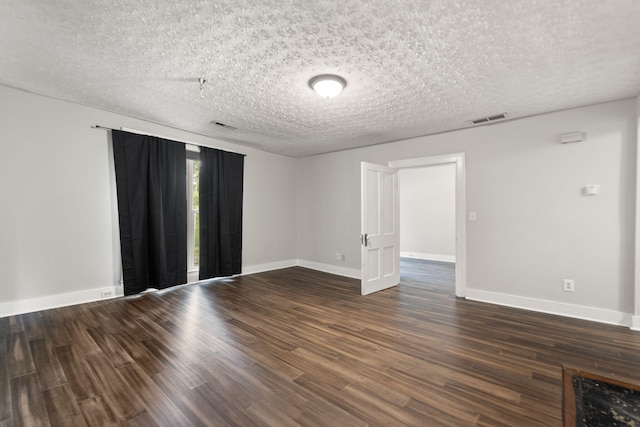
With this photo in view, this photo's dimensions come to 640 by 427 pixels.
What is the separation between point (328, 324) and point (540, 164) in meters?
3.39

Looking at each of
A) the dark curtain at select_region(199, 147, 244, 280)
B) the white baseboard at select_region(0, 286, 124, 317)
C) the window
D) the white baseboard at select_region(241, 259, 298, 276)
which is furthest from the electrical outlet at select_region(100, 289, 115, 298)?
the white baseboard at select_region(241, 259, 298, 276)

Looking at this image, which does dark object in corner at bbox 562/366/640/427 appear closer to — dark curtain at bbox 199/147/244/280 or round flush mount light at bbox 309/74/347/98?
round flush mount light at bbox 309/74/347/98

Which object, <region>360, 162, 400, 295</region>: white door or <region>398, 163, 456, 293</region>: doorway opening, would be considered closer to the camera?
A: <region>360, 162, 400, 295</region>: white door

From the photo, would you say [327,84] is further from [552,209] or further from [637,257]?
[637,257]

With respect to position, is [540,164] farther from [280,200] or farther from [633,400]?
[280,200]

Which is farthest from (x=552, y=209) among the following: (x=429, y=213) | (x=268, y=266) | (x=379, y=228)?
(x=268, y=266)

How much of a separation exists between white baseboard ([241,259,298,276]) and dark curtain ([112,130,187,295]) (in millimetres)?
1279

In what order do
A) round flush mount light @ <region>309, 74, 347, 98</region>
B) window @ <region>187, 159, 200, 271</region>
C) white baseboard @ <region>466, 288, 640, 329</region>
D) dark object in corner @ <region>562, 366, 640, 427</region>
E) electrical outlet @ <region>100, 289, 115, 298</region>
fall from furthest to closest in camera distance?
window @ <region>187, 159, 200, 271</region>
electrical outlet @ <region>100, 289, 115, 298</region>
white baseboard @ <region>466, 288, 640, 329</region>
round flush mount light @ <region>309, 74, 347, 98</region>
dark object in corner @ <region>562, 366, 640, 427</region>

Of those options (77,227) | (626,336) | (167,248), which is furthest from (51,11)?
(626,336)

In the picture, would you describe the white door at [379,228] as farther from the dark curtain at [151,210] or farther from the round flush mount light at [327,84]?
the dark curtain at [151,210]

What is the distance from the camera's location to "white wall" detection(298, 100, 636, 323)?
3.07 meters

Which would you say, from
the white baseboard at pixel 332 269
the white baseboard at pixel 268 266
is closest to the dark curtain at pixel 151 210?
the white baseboard at pixel 268 266

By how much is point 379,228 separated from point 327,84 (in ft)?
8.26

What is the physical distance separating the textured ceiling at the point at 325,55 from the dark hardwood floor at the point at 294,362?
2537 millimetres
